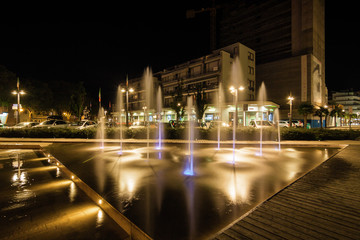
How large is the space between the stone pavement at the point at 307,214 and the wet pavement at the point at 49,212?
223 cm

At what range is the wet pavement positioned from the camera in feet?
10.6

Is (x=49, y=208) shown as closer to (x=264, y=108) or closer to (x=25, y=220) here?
(x=25, y=220)

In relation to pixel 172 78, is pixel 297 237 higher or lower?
lower

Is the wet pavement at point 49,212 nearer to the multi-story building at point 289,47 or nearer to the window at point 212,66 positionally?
the window at point 212,66

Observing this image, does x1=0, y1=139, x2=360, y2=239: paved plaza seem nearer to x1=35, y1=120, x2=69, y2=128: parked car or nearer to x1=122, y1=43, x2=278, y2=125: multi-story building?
x1=35, y1=120, x2=69, y2=128: parked car

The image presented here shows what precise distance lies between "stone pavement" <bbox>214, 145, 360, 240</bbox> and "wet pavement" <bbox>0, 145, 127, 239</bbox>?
2232mm

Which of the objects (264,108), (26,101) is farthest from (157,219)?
(26,101)

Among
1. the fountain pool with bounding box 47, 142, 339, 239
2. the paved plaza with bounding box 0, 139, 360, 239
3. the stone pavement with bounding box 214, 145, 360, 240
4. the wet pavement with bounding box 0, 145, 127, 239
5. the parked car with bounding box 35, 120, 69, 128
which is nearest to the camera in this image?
the stone pavement with bounding box 214, 145, 360, 240

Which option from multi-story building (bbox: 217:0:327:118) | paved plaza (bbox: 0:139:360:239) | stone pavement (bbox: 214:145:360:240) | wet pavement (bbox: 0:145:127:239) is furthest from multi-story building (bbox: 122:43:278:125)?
stone pavement (bbox: 214:145:360:240)

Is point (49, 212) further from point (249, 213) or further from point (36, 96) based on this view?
point (36, 96)

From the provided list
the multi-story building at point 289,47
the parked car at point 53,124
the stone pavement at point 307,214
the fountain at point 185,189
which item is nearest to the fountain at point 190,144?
the fountain at point 185,189

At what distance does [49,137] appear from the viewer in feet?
59.8

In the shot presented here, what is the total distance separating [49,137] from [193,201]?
62.7 feet

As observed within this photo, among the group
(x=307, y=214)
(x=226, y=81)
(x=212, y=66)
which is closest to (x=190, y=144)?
(x=307, y=214)
